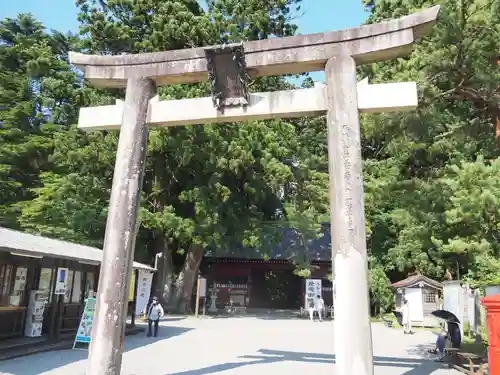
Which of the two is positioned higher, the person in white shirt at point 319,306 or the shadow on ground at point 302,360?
the person in white shirt at point 319,306

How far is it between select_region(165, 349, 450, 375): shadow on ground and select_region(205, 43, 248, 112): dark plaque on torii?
519 centimetres

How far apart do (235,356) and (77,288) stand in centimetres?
590

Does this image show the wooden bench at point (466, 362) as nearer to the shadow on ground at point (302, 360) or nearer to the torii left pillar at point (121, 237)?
the shadow on ground at point (302, 360)

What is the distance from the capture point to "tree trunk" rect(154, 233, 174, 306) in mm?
23297

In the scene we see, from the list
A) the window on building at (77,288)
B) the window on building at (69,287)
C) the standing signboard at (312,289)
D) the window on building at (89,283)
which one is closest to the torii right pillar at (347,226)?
the window on building at (69,287)

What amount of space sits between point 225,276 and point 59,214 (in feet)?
39.6

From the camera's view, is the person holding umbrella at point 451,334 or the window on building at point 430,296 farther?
the window on building at point 430,296

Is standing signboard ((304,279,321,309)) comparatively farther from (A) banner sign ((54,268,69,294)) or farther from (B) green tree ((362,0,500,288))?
(A) banner sign ((54,268,69,294))

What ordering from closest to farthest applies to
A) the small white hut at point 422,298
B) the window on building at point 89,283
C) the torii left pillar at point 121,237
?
the torii left pillar at point 121,237, the window on building at point 89,283, the small white hut at point 422,298

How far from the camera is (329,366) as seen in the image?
9625 millimetres

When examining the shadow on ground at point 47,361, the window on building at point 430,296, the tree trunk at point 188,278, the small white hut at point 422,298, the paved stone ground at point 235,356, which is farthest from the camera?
the tree trunk at point 188,278

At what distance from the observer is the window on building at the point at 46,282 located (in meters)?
11.9

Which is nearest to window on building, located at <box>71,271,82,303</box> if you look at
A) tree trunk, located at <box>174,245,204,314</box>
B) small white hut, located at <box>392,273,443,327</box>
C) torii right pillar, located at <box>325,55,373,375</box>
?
torii right pillar, located at <box>325,55,373,375</box>

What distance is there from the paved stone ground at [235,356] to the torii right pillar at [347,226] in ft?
11.0
